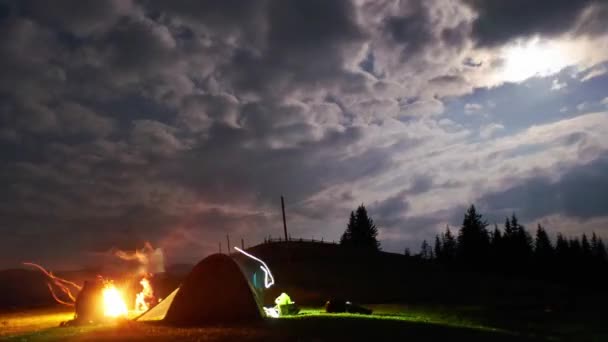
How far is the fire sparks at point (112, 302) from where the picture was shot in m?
34.8

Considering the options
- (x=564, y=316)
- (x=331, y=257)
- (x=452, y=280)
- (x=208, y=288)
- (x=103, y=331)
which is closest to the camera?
(x=103, y=331)

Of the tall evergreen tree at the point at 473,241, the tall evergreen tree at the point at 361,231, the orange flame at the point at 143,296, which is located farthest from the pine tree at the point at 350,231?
the orange flame at the point at 143,296

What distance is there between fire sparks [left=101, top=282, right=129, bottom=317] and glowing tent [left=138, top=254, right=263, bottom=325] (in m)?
9.76

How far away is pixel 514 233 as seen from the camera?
9869 cm

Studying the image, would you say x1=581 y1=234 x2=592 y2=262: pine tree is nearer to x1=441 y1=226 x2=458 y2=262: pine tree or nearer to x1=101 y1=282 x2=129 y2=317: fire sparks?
x1=441 y1=226 x2=458 y2=262: pine tree

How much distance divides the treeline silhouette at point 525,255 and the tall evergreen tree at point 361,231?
20.0 meters

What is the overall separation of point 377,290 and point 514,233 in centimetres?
5099

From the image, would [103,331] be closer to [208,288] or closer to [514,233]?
[208,288]

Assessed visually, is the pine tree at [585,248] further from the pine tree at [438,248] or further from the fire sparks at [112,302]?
the fire sparks at [112,302]

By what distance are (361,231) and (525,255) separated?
3415 cm

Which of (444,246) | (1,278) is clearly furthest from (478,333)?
(1,278)

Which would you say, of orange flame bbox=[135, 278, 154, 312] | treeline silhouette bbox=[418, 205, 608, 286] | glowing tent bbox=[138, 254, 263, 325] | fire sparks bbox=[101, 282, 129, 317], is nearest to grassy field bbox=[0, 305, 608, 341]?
glowing tent bbox=[138, 254, 263, 325]

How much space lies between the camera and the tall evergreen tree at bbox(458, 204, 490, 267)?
95.6 meters

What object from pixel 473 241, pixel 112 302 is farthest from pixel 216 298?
pixel 473 241
